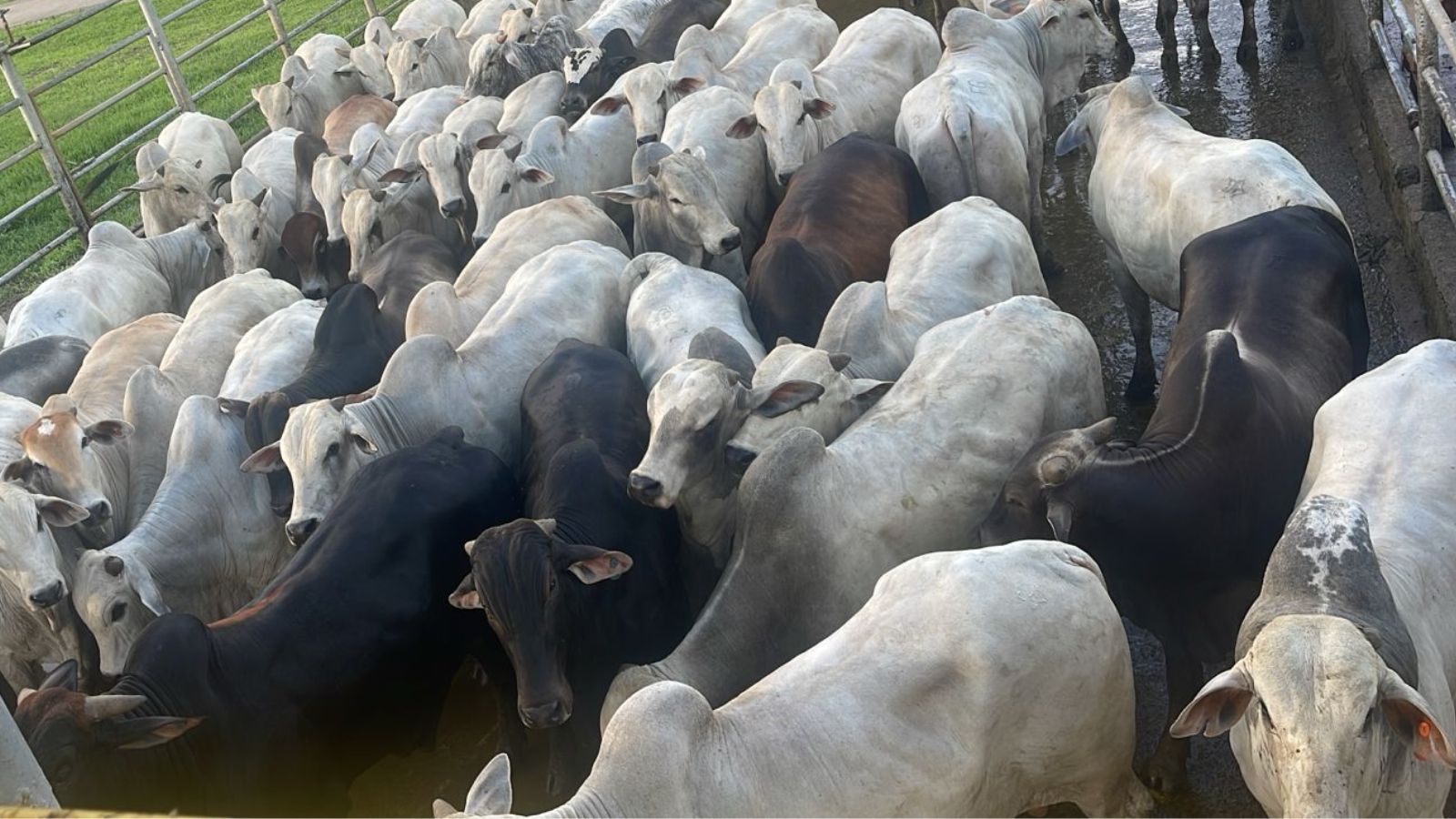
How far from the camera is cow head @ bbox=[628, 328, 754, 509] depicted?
4.68m

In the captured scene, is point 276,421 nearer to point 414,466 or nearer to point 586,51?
point 414,466

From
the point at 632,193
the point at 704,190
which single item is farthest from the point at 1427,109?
the point at 632,193

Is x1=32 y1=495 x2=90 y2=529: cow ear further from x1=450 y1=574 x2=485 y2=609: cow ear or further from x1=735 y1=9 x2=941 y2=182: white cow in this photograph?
x1=735 y1=9 x2=941 y2=182: white cow

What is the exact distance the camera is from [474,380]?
5895 millimetres

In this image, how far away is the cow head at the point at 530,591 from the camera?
4262 mm

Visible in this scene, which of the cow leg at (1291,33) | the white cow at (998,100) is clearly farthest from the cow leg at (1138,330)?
the cow leg at (1291,33)

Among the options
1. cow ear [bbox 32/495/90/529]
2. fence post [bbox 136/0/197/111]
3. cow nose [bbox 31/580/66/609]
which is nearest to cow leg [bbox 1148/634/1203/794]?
cow nose [bbox 31/580/66/609]

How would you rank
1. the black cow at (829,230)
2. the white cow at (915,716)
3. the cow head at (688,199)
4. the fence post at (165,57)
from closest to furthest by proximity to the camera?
the white cow at (915,716) → the black cow at (829,230) → the cow head at (688,199) → the fence post at (165,57)

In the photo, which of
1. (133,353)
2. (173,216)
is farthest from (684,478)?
(173,216)

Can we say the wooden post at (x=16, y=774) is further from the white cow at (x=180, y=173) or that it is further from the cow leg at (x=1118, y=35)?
the cow leg at (x=1118, y=35)

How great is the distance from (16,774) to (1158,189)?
4843mm

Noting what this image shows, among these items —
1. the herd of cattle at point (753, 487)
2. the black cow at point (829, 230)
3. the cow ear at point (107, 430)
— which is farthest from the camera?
the black cow at point (829, 230)

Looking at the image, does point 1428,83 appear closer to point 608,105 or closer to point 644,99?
point 644,99

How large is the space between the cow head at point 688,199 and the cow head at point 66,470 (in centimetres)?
246
